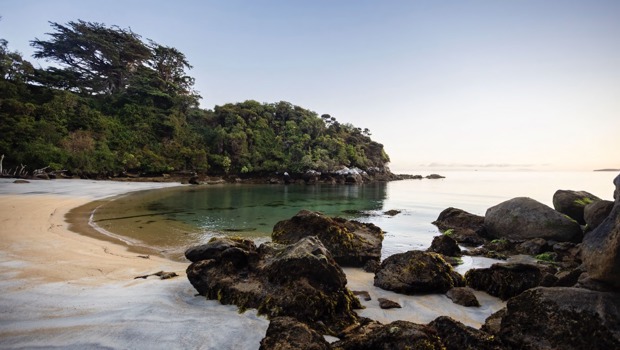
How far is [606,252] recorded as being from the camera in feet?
11.1

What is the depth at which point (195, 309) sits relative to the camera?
4574mm

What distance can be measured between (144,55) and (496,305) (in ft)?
235

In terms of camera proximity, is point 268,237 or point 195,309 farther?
point 268,237

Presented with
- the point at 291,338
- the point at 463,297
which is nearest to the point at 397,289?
the point at 463,297

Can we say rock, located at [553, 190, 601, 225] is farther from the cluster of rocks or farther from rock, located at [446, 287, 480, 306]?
rock, located at [446, 287, 480, 306]

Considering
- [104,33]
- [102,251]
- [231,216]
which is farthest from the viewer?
[104,33]

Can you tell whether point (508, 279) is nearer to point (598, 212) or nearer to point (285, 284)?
point (285, 284)

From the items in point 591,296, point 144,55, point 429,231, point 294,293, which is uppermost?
point 144,55

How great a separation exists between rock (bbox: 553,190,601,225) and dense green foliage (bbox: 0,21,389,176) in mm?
44908

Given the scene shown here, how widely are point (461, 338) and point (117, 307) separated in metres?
4.80

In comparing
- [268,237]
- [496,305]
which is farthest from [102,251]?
[496,305]

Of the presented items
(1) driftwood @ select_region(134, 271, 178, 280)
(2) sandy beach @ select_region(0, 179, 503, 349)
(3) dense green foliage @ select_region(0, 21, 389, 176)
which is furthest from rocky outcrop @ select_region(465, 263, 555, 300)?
(3) dense green foliage @ select_region(0, 21, 389, 176)

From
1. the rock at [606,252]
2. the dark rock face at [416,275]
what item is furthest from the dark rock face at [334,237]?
the rock at [606,252]

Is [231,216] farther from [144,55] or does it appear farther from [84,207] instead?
[144,55]
